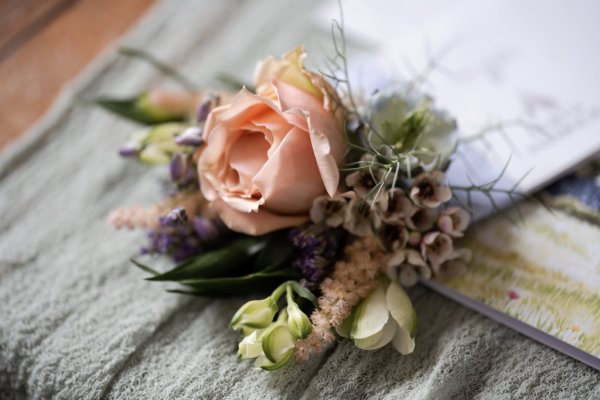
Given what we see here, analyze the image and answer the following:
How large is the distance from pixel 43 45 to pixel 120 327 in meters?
0.53

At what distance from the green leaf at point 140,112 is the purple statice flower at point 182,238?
172mm

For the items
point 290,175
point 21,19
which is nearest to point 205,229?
point 290,175

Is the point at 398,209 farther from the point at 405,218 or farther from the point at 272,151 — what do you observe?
the point at 272,151

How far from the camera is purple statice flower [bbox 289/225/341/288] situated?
488mm

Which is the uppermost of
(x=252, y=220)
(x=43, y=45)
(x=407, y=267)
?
(x=43, y=45)

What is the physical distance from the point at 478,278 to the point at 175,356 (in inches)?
13.2

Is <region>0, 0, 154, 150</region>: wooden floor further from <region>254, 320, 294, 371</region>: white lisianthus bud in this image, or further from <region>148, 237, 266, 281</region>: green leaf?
<region>254, 320, 294, 371</region>: white lisianthus bud

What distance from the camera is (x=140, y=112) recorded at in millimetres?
662

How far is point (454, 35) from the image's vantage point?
740 millimetres

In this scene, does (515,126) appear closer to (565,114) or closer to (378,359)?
(565,114)

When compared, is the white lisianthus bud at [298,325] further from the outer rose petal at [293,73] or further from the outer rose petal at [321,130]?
the outer rose petal at [293,73]

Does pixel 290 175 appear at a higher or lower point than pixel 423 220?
higher

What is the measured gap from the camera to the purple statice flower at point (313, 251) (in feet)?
1.60

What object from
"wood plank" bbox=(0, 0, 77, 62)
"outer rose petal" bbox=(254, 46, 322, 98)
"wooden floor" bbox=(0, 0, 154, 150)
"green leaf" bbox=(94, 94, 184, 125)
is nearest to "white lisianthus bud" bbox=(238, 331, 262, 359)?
"outer rose petal" bbox=(254, 46, 322, 98)
